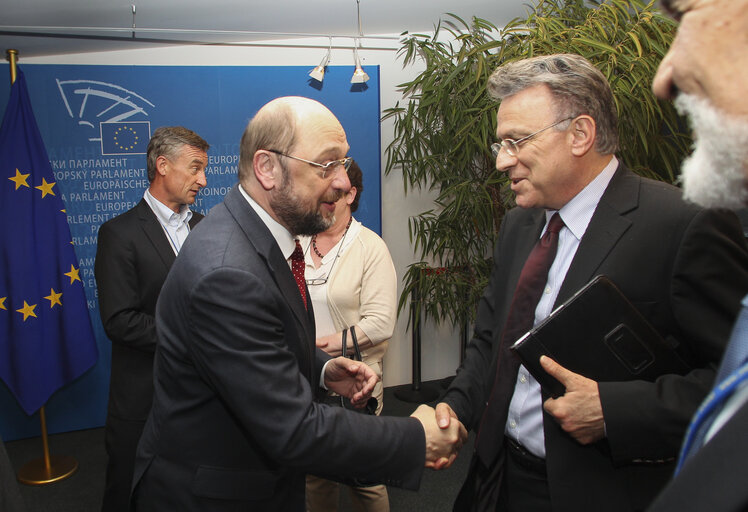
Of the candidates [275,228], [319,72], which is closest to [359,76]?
[319,72]

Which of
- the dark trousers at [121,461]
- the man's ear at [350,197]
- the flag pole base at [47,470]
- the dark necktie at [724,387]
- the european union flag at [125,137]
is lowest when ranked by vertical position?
the flag pole base at [47,470]

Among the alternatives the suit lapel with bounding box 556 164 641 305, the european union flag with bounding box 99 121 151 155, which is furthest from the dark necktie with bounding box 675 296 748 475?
the european union flag with bounding box 99 121 151 155

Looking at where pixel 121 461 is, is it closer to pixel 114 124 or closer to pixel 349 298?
pixel 349 298

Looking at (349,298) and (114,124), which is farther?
(114,124)

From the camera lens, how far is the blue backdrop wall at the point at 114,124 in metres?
3.77

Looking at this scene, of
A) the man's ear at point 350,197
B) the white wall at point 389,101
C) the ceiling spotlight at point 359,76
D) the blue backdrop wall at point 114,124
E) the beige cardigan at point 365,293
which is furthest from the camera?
the ceiling spotlight at point 359,76

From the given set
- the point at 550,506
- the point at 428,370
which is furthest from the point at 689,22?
the point at 428,370

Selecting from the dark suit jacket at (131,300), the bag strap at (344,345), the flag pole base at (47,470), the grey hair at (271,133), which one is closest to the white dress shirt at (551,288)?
the grey hair at (271,133)

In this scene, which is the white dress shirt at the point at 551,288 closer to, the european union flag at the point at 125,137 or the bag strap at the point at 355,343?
the bag strap at the point at 355,343

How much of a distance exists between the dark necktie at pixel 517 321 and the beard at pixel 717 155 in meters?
0.74

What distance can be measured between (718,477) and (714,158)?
42cm

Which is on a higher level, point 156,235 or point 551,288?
point 156,235

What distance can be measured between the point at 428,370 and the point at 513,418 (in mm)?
3440

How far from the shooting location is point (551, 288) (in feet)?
4.92
